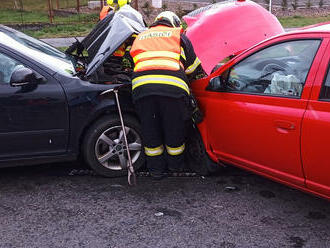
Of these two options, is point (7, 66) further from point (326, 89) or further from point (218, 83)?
point (326, 89)

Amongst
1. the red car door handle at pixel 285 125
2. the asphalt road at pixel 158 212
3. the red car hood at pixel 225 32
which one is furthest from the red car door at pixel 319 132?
the red car hood at pixel 225 32

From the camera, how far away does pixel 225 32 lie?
16.1 feet

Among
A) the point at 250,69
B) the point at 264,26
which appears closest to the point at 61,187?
the point at 250,69

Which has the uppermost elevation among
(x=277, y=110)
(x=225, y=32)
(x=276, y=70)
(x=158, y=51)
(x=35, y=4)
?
(x=35, y=4)

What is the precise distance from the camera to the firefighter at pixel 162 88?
411 centimetres

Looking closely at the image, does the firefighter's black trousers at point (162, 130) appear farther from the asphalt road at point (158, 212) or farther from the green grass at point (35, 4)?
the green grass at point (35, 4)

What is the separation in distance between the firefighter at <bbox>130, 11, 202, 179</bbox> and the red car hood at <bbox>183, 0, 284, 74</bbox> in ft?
1.61

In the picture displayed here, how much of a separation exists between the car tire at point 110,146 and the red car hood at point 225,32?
1108mm

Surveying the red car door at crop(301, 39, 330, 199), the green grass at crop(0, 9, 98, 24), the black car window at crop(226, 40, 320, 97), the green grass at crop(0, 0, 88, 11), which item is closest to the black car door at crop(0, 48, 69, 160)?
the black car window at crop(226, 40, 320, 97)

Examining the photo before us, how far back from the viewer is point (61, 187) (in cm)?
434

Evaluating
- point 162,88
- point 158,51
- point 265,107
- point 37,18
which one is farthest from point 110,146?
point 37,18

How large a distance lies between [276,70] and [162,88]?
1044mm

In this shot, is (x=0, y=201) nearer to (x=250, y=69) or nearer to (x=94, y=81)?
(x=94, y=81)

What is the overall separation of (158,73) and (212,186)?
4.02 ft
